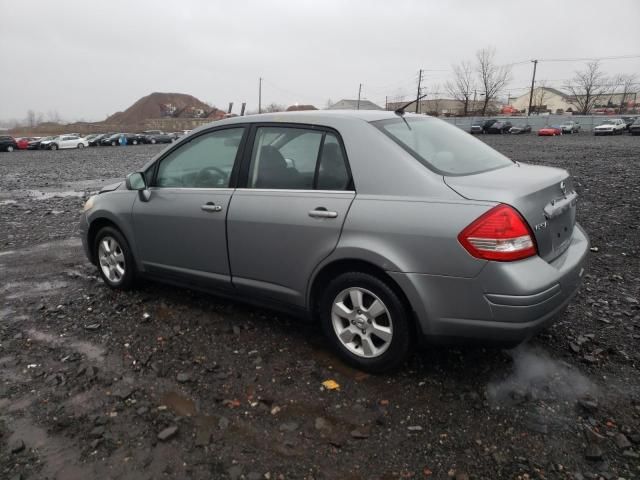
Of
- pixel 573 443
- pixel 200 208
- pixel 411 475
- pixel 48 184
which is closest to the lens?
pixel 411 475

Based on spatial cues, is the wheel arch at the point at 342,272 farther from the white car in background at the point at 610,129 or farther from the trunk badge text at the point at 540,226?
the white car in background at the point at 610,129

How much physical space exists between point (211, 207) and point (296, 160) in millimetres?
809

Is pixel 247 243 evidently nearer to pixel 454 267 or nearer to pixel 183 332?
pixel 183 332

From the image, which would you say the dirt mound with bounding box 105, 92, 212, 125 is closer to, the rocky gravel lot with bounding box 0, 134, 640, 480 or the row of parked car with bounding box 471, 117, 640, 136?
the row of parked car with bounding box 471, 117, 640, 136

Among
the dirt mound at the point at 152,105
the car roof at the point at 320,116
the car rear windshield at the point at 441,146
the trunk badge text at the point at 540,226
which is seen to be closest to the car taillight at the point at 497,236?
the trunk badge text at the point at 540,226

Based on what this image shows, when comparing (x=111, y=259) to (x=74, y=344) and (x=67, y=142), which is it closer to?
(x=74, y=344)

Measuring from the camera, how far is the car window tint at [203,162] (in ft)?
12.5

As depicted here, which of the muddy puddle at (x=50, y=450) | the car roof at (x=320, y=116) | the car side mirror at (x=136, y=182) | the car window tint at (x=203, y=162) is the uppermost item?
the car roof at (x=320, y=116)

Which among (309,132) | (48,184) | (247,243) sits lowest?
(48,184)

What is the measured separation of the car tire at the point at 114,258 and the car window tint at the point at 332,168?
7.54 ft

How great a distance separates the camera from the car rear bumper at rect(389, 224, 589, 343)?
260 centimetres

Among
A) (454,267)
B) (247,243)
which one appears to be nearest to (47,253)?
(247,243)

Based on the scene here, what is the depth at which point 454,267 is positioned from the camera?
268cm

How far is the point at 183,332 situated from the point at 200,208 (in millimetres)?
1016
